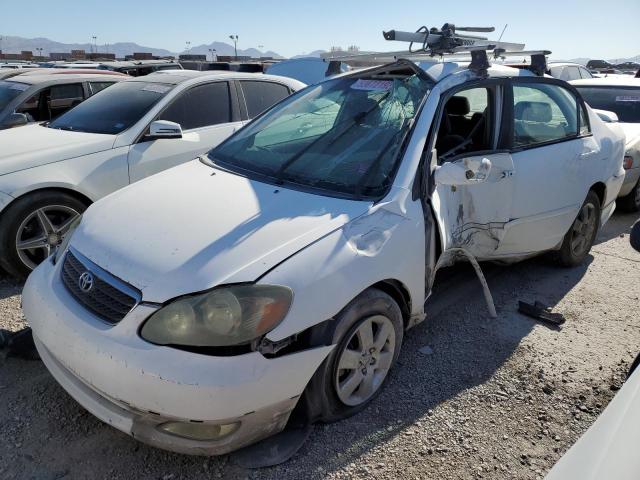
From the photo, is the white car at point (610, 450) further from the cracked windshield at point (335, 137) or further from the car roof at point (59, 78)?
the car roof at point (59, 78)

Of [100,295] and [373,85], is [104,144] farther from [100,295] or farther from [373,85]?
[100,295]

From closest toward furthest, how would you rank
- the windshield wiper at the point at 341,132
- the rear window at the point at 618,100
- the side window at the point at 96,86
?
the windshield wiper at the point at 341,132
the side window at the point at 96,86
the rear window at the point at 618,100

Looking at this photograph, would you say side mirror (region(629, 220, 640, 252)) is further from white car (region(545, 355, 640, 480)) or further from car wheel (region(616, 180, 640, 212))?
car wheel (region(616, 180, 640, 212))

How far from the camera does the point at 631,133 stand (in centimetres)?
624

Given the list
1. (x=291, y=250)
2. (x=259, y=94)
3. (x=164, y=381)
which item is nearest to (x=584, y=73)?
(x=259, y=94)

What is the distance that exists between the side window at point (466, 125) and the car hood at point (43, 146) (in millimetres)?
2810

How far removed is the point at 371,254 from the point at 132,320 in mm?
1110

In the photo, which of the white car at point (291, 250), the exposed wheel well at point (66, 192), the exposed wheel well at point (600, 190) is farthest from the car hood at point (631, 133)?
the exposed wheel well at point (66, 192)

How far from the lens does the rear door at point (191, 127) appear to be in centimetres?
465

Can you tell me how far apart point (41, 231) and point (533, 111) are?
156 inches

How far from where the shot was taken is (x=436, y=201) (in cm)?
303

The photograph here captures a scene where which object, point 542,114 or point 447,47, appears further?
point 542,114

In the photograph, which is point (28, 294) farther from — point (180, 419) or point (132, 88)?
point (132, 88)

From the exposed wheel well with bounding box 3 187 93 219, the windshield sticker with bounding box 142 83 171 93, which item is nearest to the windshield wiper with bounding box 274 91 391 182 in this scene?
the exposed wheel well with bounding box 3 187 93 219
